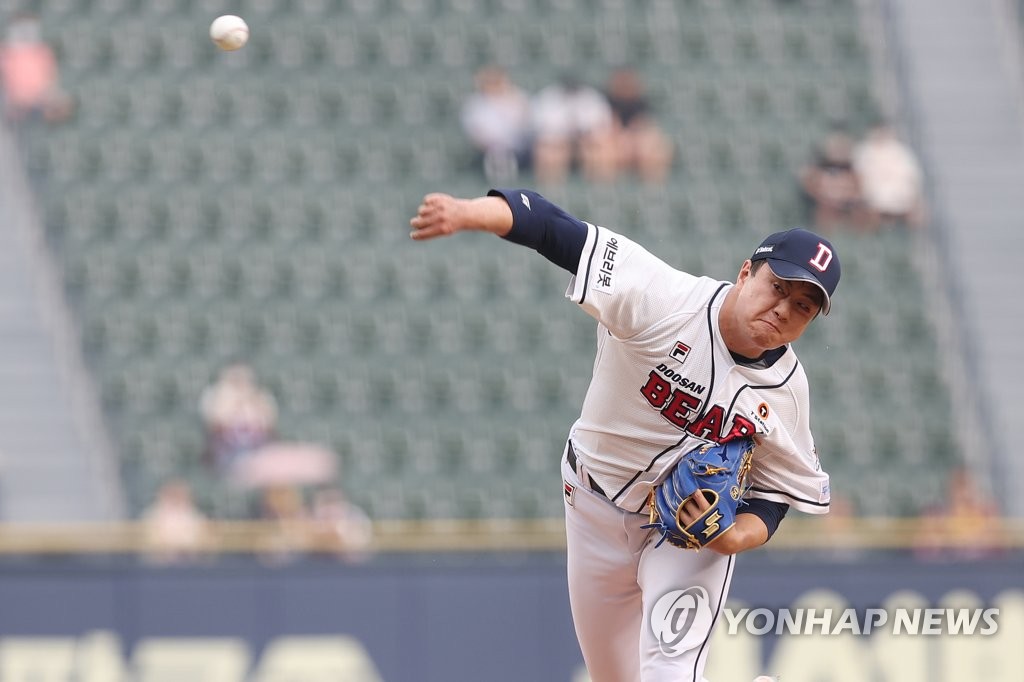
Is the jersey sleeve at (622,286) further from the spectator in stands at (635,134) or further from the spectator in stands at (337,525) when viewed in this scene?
the spectator in stands at (635,134)

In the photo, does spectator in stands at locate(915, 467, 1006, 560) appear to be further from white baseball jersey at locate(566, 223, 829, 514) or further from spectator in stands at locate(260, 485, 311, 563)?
white baseball jersey at locate(566, 223, 829, 514)

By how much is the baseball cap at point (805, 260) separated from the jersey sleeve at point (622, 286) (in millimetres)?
317

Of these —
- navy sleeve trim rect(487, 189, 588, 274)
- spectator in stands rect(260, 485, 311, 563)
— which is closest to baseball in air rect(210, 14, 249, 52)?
navy sleeve trim rect(487, 189, 588, 274)

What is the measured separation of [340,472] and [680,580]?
7118 mm

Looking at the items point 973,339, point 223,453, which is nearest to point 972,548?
point 973,339

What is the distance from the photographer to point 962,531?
10.1m

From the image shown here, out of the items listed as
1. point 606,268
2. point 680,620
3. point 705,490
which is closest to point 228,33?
point 606,268

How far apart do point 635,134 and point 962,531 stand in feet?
17.2

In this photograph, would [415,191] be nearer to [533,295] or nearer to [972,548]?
[533,295]

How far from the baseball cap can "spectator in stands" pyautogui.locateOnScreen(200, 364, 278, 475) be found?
23.7 feet

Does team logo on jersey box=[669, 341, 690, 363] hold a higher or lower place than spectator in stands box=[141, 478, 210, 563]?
higher

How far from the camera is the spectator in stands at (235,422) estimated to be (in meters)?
11.8

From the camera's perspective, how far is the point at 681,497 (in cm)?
519

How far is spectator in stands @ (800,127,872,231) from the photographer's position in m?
13.8
